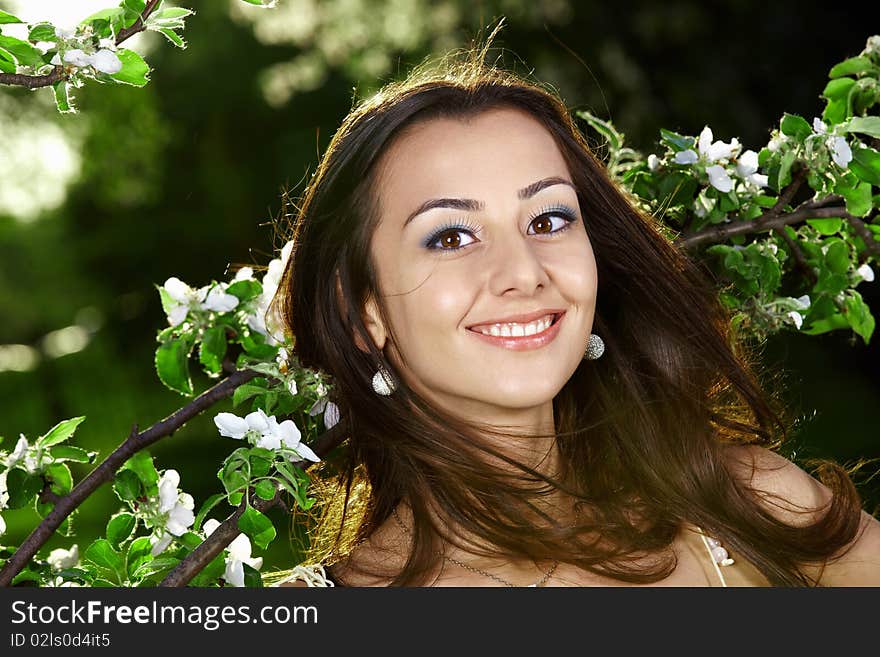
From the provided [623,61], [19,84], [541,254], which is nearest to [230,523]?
[19,84]

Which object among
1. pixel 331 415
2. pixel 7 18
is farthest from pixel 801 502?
pixel 7 18

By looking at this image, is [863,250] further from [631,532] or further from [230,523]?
[230,523]

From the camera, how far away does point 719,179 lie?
216cm

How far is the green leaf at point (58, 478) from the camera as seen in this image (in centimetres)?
176

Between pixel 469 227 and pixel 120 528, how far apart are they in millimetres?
797

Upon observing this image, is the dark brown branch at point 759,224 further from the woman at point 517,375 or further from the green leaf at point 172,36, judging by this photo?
the green leaf at point 172,36

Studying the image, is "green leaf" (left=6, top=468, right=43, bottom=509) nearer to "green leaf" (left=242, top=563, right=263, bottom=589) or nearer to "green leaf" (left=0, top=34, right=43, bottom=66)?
"green leaf" (left=242, top=563, right=263, bottom=589)

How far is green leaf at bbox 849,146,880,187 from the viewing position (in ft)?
6.57

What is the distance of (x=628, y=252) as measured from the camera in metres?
2.30

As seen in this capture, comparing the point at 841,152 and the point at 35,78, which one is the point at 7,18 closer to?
the point at 35,78

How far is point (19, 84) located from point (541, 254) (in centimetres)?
95

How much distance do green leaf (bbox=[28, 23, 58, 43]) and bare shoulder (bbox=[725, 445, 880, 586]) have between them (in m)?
1.57

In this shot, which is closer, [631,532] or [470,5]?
[631,532]

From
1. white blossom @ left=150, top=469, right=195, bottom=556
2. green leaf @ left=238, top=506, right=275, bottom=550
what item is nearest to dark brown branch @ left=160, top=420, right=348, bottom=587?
green leaf @ left=238, top=506, right=275, bottom=550
